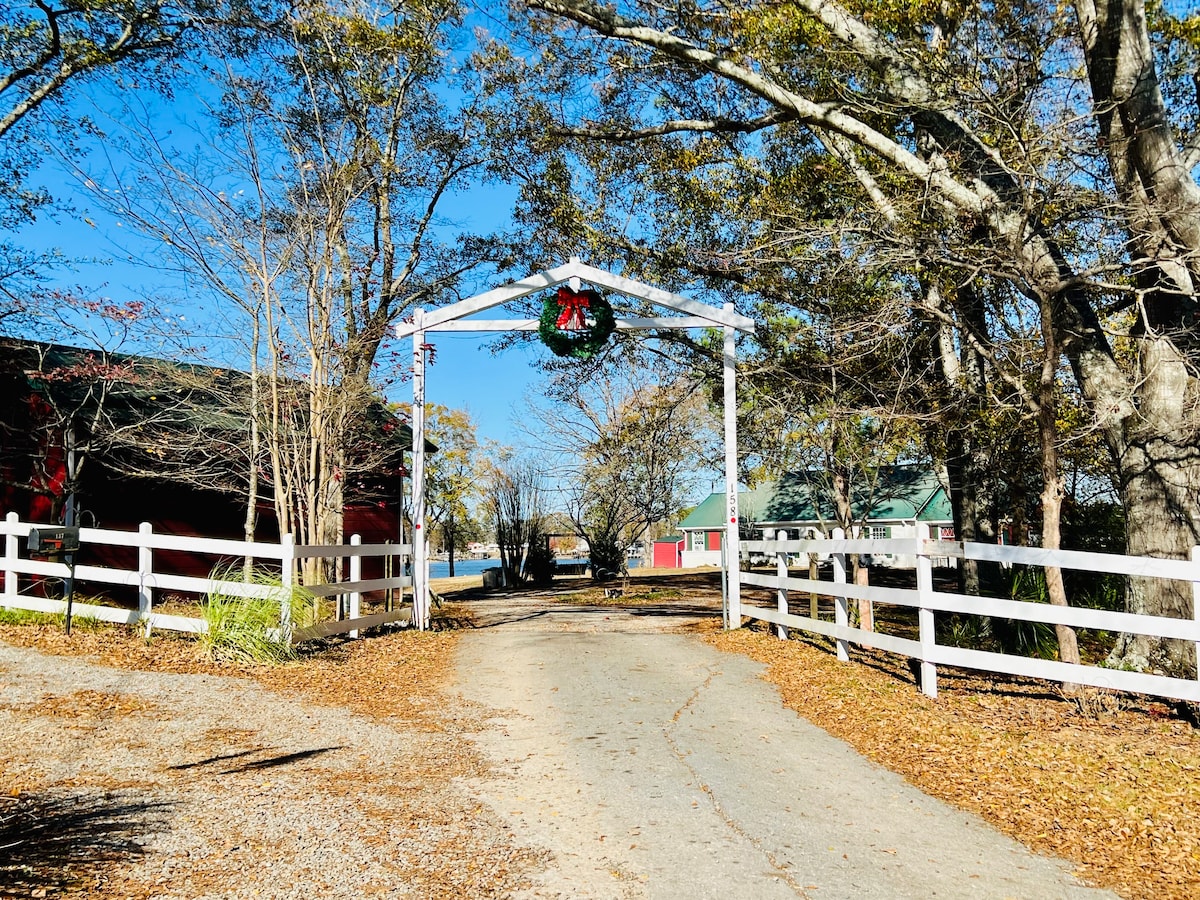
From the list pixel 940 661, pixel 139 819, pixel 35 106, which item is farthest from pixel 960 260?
pixel 35 106

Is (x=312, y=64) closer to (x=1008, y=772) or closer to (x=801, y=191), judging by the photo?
(x=801, y=191)

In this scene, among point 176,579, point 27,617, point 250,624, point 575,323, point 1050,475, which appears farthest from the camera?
point 575,323

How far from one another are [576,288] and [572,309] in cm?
32

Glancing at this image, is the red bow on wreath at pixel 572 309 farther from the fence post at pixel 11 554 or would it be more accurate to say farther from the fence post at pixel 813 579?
the fence post at pixel 11 554

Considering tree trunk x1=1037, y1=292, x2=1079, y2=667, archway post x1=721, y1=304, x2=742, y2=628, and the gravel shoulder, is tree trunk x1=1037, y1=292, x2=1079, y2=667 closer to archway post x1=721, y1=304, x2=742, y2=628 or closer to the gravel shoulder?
the gravel shoulder

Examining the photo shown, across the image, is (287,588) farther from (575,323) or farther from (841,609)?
(841,609)

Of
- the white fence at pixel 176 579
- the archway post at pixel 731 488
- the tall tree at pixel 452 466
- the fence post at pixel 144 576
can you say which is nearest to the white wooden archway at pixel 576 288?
the archway post at pixel 731 488

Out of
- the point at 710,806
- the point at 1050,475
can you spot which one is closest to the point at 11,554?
the point at 710,806

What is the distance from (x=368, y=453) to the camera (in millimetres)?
16547

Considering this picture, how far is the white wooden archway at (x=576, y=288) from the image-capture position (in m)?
12.4

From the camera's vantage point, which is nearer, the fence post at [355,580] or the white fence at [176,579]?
the white fence at [176,579]

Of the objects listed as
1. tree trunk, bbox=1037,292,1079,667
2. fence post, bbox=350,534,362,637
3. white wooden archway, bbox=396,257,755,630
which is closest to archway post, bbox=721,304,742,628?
white wooden archway, bbox=396,257,755,630

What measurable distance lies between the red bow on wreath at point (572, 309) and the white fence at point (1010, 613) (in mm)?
4625

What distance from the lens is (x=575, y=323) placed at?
12461 millimetres
